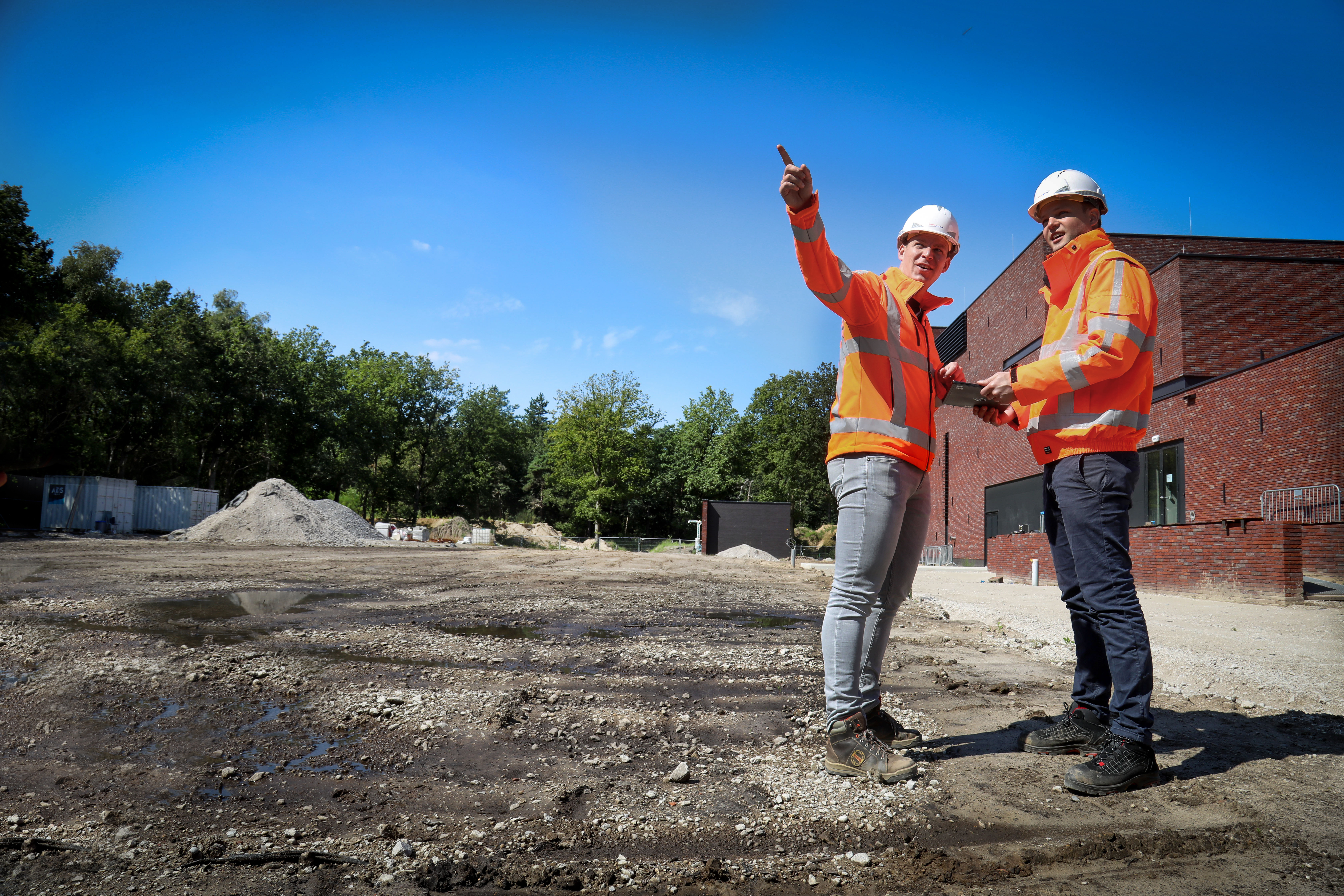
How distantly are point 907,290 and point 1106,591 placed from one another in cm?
136

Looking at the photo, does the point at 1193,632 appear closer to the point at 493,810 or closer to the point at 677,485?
the point at 493,810

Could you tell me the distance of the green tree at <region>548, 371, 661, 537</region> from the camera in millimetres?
53375

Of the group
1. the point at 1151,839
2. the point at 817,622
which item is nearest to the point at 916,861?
the point at 1151,839

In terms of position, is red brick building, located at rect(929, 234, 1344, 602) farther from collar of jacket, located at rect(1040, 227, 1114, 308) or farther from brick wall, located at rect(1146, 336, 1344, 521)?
collar of jacket, located at rect(1040, 227, 1114, 308)

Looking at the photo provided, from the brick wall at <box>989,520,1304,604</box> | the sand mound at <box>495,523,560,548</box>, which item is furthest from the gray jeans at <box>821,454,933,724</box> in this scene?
the sand mound at <box>495,523,560,548</box>

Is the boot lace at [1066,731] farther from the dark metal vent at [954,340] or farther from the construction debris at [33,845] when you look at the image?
the dark metal vent at [954,340]

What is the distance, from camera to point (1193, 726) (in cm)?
300

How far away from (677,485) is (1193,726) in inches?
2248

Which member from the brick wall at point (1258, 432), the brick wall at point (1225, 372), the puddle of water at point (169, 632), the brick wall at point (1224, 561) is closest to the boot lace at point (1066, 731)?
the puddle of water at point (169, 632)

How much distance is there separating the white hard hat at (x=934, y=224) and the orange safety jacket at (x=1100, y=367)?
0.52 meters

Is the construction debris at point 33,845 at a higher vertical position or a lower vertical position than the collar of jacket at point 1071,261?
lower

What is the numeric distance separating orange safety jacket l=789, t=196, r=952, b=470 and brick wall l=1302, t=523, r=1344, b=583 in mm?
13223

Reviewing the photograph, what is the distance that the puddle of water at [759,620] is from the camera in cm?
648

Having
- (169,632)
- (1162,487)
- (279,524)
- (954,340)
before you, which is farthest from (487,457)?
(169,632)
